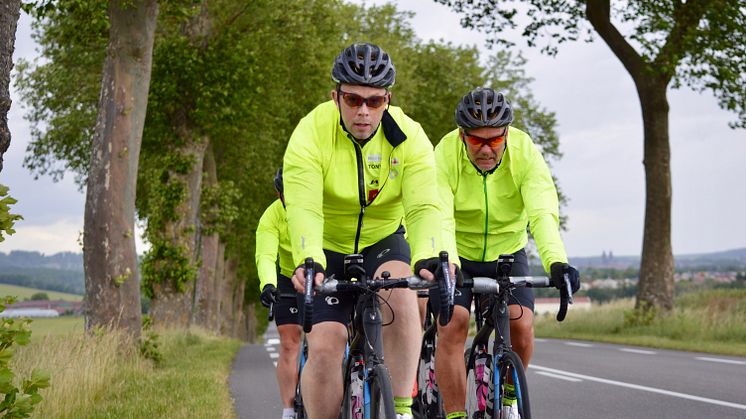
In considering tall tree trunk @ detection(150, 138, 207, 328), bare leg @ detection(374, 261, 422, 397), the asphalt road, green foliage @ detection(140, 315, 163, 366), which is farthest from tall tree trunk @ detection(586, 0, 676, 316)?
bare leg @ detection(374, 261, 422, 397)

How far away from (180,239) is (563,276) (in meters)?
20.3

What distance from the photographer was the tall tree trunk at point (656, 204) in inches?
856

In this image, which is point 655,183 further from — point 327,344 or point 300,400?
point 327,344

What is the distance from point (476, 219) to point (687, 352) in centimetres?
1113

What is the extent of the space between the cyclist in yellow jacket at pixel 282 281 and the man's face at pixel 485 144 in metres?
1.69

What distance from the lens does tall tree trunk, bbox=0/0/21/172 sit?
16.3 feet

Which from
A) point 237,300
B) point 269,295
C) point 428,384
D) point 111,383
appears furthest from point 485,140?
point 237,300

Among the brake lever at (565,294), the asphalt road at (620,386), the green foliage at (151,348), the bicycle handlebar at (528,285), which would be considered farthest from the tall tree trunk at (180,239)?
the brake lever at (565,294)

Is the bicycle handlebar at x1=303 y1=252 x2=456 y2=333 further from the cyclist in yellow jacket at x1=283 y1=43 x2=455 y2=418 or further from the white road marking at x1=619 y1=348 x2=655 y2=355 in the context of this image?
the white road marking at x1=619 y1=348 x2=655 y2=355

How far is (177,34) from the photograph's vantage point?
25.1 meters

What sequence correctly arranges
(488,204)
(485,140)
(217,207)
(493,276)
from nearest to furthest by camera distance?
(485,140) → (488,204) → (493,276) → (217,207)

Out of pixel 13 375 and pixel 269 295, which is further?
pixel 269 295

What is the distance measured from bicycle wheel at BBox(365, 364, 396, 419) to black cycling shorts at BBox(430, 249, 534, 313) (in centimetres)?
108

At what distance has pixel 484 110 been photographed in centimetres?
582
